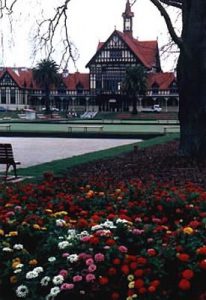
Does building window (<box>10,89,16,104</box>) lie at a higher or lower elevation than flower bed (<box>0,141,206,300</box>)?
lower

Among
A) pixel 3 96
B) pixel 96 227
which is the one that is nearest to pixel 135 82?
pixel 3 96

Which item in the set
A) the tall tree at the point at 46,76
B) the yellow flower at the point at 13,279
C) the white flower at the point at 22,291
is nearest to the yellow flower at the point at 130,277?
the white flower at the point at 22,291

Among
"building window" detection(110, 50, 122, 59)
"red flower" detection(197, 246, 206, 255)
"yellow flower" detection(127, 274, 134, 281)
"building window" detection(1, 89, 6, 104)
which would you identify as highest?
"building window" detection(110, 50, 122, 59)

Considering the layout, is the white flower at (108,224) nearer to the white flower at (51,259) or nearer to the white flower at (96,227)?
the white flower at (96,227)

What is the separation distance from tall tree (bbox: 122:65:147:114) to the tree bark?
195ft

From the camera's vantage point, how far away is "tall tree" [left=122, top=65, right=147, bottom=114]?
251ft

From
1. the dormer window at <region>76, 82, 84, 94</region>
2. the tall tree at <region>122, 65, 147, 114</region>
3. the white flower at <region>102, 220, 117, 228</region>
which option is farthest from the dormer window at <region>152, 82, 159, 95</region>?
the white flower at <region>102, 220, 117, 228</region>

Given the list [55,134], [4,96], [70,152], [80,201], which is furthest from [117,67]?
[80,201]

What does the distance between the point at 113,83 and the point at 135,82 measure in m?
7.68

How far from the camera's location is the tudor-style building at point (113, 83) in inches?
3182

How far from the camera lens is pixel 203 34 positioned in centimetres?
1526

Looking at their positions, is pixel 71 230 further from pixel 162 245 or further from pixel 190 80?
pixel 190 80

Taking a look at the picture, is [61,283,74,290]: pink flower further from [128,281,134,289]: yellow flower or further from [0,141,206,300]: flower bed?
[128,281,134,289]: yellow flower

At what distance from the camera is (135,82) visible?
7688 cm
